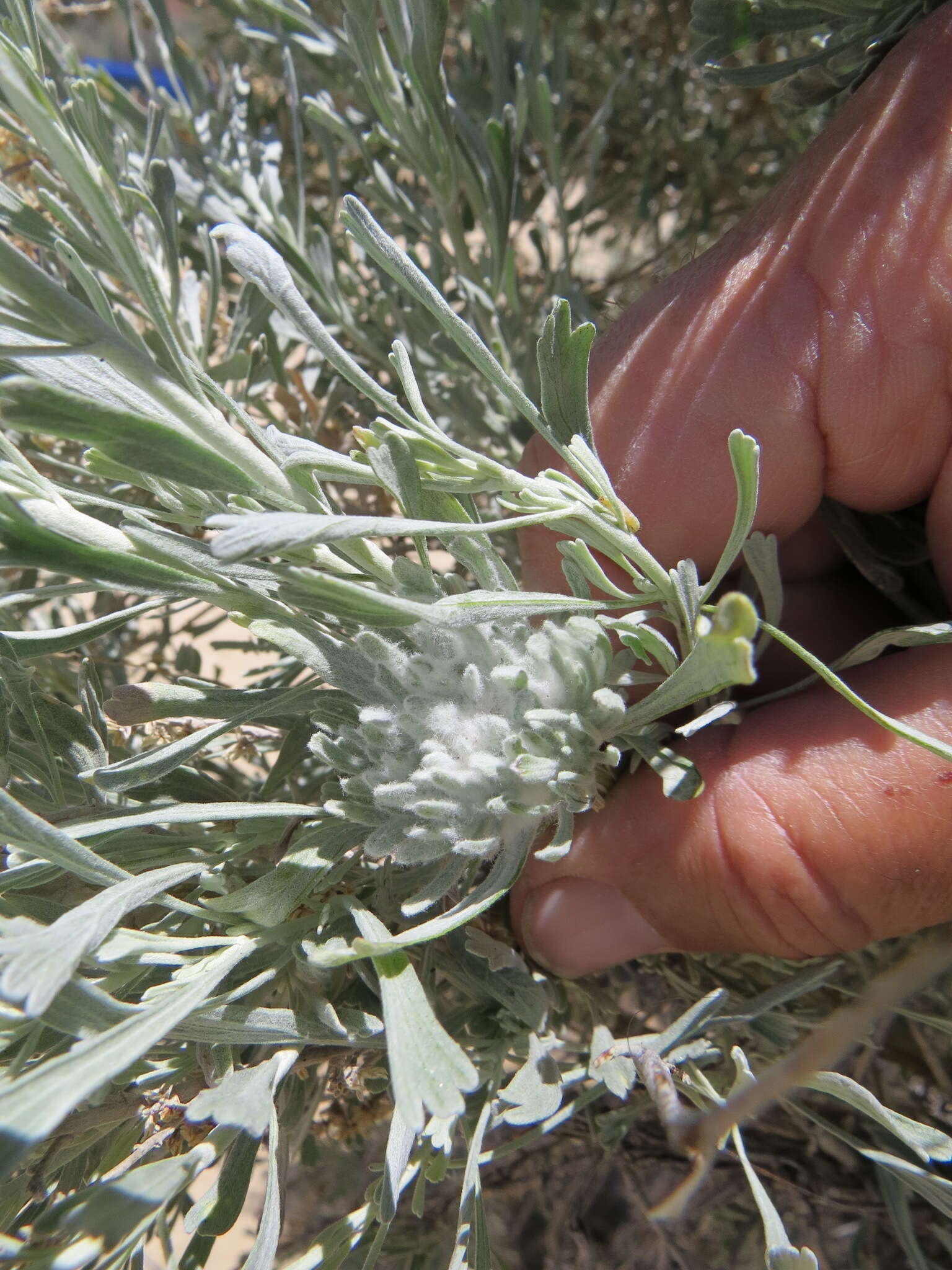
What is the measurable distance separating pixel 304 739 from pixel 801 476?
0.43 metres

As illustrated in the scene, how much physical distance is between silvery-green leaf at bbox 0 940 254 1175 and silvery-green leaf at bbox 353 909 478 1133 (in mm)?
98

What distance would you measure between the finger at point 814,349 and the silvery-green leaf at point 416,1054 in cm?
36

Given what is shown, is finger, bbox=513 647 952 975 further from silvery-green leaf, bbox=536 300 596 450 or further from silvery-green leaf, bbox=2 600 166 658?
silvery-green leaf, bbox=2 600 166 658

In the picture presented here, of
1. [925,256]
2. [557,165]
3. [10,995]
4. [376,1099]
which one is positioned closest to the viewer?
[10,995]

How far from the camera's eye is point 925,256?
600mm

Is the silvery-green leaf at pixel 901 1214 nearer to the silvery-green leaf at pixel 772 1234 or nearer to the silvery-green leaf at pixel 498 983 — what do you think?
the silvery-green leaf at pixel 772 1234

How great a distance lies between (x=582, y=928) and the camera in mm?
743

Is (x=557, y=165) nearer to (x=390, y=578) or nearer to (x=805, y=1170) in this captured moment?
(x=390, y=578)

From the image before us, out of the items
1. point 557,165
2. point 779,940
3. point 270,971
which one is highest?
point 557,165

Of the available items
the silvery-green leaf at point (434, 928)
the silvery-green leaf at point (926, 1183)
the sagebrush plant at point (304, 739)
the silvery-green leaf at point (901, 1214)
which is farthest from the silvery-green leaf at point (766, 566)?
the silvery-green leaf at point (901, 1214)

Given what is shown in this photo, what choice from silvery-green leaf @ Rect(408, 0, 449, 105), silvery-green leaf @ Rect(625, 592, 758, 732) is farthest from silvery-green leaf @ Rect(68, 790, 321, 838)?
silvery-green leaf @ Rect(408, 0, 449, 105)

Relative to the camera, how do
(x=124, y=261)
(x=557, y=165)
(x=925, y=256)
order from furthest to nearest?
1. (x=557, y=165)
2. (x=925, y=256)
3. (x=124, y=261)

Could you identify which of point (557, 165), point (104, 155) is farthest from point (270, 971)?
point (557, 165)

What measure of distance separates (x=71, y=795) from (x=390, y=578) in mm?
318
